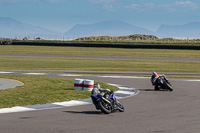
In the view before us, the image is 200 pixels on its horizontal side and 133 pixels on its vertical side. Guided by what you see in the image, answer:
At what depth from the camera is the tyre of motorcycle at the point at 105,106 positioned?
46.5 ft

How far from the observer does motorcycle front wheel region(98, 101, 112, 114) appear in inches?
558

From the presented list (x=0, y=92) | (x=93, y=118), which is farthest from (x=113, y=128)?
(x=0, y=92)

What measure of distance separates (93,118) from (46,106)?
11.7 feet

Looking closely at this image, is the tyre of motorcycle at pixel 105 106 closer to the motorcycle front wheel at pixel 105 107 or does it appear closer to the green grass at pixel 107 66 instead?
the motorcycle front wheel at pixel 105 107

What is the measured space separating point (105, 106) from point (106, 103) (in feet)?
0.36

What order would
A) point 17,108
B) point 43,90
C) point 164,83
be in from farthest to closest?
point 164,83 < point 43,90 < point 17,108

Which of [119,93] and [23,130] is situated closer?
[23,130]

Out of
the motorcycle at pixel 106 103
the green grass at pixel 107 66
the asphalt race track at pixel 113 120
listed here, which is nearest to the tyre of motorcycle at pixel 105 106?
the motorcycle at pixel 106 103

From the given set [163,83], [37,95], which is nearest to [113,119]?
[37,95]

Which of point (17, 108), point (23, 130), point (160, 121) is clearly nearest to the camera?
point (23, 130)

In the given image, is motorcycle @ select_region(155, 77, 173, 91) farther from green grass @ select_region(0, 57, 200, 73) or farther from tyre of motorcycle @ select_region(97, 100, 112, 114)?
→ green grass @ select_region(0, 57, 200, 73)

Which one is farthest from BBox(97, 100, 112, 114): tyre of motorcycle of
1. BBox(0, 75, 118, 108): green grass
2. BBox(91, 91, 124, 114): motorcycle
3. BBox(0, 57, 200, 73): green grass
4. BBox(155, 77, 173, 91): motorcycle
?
BBox(0, 57, 200, 73): green grass

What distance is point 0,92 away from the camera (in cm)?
1964

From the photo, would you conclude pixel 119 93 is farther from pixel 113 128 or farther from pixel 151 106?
pixel 113 128
